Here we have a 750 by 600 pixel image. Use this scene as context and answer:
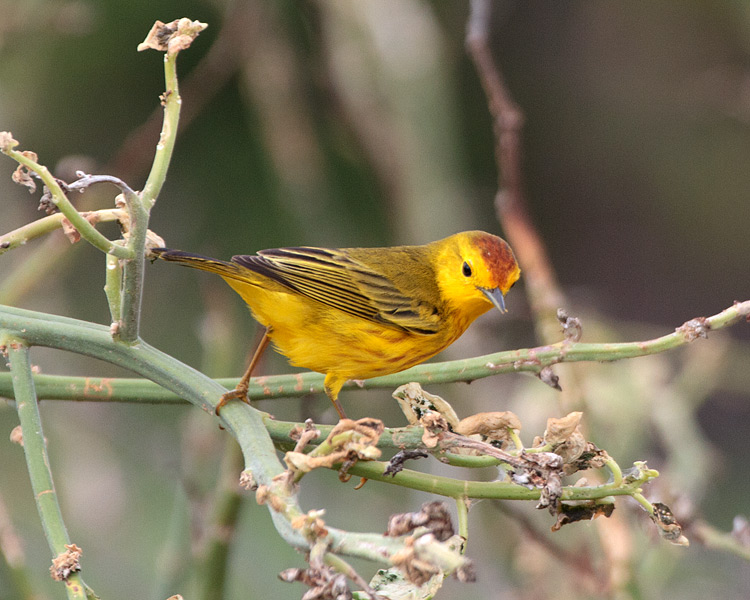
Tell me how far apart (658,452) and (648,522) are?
202 inches

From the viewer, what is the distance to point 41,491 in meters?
1.33

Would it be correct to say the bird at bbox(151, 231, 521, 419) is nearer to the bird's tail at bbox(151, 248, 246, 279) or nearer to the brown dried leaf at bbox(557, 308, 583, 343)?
the bird's tail at bbox(151, 248, 246, 279)

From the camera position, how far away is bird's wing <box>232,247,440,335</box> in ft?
9.20

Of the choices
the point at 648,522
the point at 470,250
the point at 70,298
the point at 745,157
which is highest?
the point at 745,157

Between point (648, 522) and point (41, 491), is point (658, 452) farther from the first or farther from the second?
point (41, 491)

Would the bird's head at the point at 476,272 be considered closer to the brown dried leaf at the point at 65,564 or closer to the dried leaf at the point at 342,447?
the dried leaf at the point at 342,447

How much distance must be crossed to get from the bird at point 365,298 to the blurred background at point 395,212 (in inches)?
7.5

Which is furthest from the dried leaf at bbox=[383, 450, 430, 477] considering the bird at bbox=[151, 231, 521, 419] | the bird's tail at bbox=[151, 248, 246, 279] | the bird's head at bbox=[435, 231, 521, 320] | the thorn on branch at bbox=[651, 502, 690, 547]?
the bird's head at bbox=[435, 231, 521, 320]

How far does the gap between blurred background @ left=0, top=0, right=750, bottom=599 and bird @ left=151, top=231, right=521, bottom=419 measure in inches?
7.5

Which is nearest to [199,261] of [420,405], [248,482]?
[420,405]

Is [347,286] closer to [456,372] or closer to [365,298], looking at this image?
[365,298]

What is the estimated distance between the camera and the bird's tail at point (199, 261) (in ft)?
6.68

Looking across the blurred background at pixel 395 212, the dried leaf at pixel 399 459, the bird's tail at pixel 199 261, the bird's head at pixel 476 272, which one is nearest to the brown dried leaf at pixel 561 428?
the dried leaf at pixel 399 459

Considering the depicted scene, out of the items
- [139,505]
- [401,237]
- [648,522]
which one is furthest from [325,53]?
[648,522]
